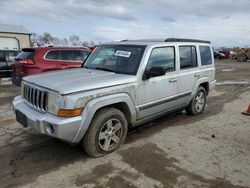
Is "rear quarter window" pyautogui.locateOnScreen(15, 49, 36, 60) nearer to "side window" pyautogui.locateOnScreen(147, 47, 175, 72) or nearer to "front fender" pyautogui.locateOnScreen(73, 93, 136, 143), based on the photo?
"side window" pyautogui.locateOnScreen(147, 47, 175, 72)

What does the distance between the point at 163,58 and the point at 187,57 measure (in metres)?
1.02

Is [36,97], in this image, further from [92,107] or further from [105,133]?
[105,133]

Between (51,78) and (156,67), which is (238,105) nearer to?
(156,67)

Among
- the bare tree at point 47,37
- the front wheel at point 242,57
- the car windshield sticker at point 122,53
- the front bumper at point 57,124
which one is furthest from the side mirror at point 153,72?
the bare tree at point 47,37

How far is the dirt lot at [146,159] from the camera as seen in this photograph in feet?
11.6

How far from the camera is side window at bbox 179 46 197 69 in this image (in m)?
5.69

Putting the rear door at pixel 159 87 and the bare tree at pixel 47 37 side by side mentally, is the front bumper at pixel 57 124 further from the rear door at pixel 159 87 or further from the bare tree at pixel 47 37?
the bare tree at pixel 47 37

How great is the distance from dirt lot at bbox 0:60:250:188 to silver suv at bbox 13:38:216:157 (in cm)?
41

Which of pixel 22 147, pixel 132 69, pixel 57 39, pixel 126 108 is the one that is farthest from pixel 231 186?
pixel 57 39

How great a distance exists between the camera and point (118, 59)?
4.93 m

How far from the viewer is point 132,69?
462 centimetres

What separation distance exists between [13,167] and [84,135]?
1.13 metres

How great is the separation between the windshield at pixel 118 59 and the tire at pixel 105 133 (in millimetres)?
856

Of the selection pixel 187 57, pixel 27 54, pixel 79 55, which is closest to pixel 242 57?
pixel 79 55
